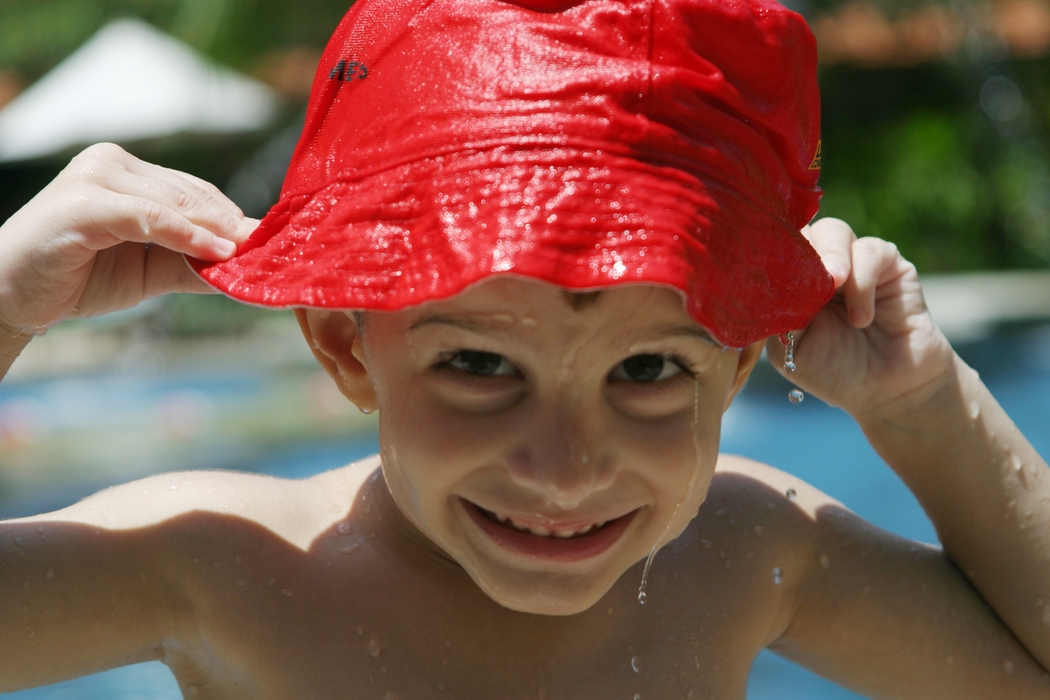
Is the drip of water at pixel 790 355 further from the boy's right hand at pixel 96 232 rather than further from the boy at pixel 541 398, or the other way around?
the boy's right hand at pixel 96 232

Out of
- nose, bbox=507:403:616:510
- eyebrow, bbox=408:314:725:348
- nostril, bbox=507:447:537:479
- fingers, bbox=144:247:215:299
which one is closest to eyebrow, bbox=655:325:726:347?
eyebrow, bbox=408:314:725:348

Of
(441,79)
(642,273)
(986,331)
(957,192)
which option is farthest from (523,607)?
(957,192)

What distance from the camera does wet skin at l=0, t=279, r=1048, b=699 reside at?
1.55m

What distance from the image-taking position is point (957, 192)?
13328 millimetres

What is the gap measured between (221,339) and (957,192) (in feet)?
29.6

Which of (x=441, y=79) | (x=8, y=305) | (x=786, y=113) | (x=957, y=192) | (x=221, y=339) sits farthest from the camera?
(x=957, y=192)

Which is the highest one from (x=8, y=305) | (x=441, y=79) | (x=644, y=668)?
(x=441, y=79)

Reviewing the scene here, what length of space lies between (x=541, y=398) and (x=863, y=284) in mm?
849

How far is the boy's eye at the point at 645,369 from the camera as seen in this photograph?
1.60 m

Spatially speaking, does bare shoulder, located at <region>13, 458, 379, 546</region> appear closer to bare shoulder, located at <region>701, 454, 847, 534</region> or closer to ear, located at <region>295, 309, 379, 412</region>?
ear, located at <region>295, 309, 379, 412</region>

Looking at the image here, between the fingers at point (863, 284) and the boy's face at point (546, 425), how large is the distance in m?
0.46

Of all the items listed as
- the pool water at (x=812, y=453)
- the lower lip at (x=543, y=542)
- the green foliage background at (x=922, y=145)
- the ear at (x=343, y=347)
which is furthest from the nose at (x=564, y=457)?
the green foliage background at (x=922, y=145)

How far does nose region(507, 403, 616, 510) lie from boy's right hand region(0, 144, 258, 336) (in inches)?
23.2

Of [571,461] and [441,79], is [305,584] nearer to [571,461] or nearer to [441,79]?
[571,461]
